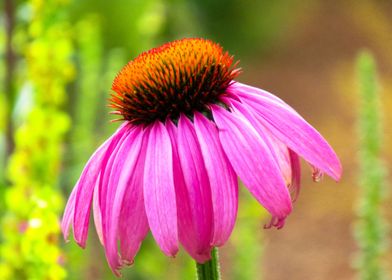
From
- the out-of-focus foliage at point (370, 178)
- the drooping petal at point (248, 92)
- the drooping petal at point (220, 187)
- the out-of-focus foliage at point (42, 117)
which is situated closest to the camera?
the drooping petal at point (220, 187)

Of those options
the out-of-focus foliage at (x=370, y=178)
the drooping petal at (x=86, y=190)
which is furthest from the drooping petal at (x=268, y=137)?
the out-of-focus foliage at (x=370, y=178)

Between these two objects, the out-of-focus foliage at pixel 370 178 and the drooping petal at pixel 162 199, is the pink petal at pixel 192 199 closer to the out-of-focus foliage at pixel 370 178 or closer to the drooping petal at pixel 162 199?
the drooping petal at pixel 162 199

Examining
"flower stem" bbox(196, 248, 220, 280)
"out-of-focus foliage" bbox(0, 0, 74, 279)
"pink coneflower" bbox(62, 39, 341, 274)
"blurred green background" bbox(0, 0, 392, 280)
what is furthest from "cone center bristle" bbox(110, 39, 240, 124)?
"out-of-focus foliage" bbox(0, 0, 74, 279)

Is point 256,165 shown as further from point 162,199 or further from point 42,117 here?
point 42,117

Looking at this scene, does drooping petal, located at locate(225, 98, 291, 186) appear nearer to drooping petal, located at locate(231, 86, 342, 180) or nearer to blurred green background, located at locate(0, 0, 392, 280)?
drooping petal, located at locate(231, 86, 342, 180)

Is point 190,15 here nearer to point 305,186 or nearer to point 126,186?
point 305,186

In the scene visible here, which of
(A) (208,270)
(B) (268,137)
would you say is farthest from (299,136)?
(A) (208,270)

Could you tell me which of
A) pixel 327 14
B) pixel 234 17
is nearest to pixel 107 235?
pixel 234 17
